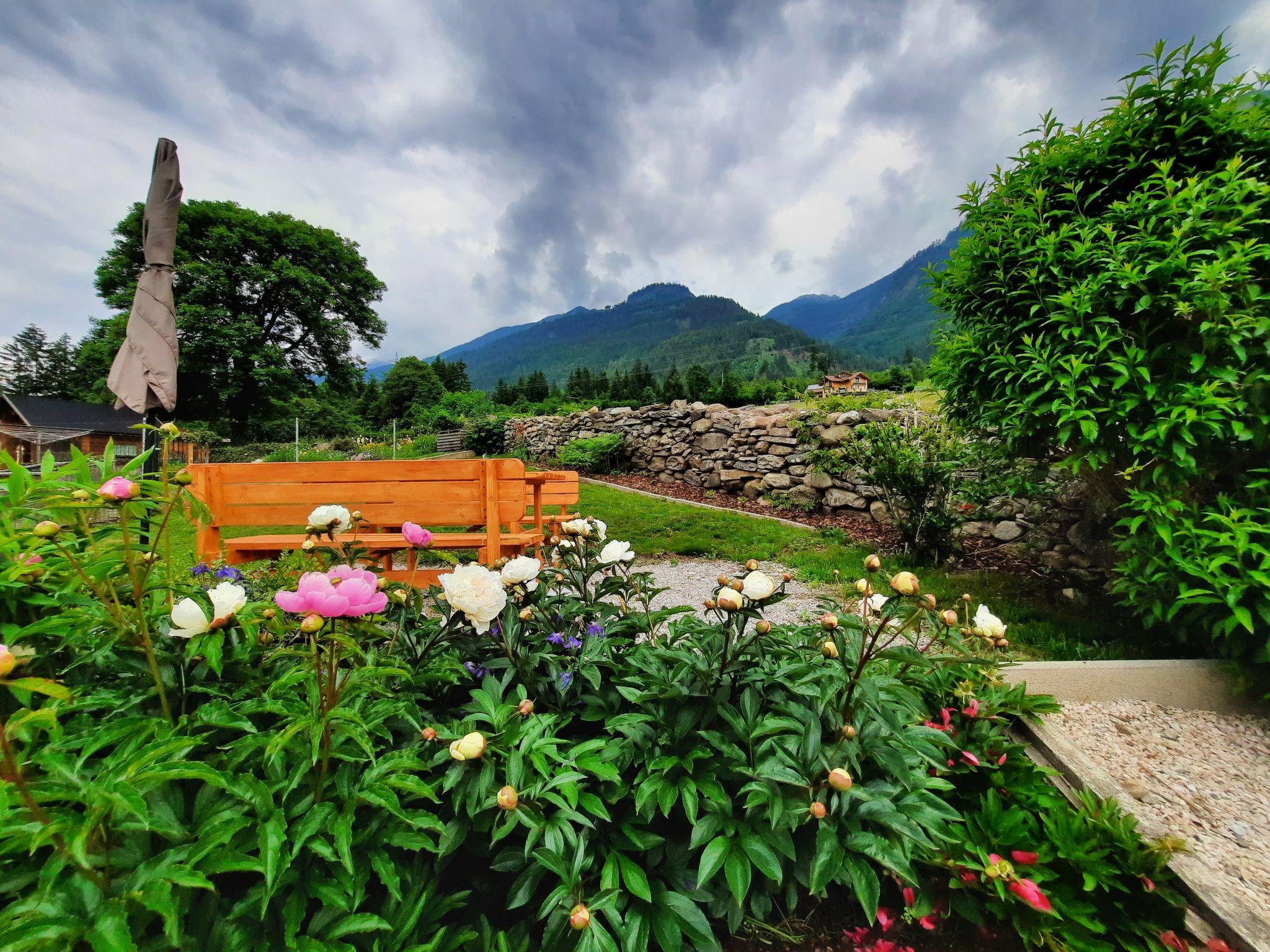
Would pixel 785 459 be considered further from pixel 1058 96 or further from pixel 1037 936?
pixel 1037 936

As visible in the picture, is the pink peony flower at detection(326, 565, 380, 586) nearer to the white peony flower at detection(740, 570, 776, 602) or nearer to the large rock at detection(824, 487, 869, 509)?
the white peony flower at detection(740, 570, 776, 602)

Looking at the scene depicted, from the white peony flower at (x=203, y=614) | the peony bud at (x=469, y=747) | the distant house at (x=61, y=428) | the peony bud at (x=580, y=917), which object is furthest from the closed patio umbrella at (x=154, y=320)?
the distant house at (x=61, y=428)

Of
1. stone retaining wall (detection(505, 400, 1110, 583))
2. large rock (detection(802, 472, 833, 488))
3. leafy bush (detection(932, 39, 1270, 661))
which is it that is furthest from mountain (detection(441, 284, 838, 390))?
leafy bush (detection(932, 39, 1270, 661))

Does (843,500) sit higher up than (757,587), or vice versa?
(757,587)

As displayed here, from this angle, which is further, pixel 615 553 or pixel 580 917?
pixel 615 553

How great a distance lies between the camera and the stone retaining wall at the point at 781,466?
11.2 ft

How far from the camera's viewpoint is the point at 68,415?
23.8m

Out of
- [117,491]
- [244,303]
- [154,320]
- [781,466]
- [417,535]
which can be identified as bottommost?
[781,466]

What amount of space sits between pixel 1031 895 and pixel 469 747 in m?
1.18

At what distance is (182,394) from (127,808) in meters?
29.1

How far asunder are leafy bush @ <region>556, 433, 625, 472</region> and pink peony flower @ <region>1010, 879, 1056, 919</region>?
9.92m

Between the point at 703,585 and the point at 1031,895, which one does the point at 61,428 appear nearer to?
the point at 703,585

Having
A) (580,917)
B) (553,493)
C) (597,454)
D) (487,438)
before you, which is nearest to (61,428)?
(487,438)

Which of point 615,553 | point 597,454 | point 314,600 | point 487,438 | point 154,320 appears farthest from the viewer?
point 487,438
